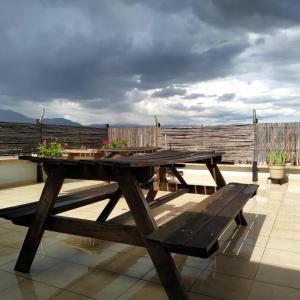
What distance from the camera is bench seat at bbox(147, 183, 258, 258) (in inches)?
68.1

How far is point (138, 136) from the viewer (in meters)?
11.2

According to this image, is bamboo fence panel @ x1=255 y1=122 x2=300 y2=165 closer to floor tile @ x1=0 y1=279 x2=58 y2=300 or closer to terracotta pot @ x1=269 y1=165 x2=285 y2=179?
terracotta pot @ x1=269 y1=165 x2=285 y2=179

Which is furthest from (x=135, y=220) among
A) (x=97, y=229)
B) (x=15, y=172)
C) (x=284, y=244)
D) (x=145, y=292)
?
(x=15, y=172)

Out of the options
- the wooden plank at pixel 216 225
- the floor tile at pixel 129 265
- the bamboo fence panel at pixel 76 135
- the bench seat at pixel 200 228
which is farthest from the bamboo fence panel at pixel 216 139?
the floor tile at pixel 129 265

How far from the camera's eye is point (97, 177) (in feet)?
7.66

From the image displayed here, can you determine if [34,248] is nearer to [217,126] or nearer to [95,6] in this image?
[95,6]

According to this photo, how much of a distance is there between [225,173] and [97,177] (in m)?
6.97

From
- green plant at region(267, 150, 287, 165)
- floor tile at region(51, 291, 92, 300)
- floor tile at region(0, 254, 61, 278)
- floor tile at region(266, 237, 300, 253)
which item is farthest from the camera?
green plant at region(267, 150, 287, 165)

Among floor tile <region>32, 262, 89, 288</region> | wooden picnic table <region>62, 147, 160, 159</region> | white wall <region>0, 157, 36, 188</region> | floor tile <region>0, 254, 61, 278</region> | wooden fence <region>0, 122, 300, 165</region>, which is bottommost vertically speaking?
floor tile <region>0, 254, 61, 278</region>

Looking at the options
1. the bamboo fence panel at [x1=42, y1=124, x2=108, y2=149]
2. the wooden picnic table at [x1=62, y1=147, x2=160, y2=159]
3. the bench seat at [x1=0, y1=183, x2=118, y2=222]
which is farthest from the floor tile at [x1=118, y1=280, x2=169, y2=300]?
the bamboo fence panel at [x1=42, y1=124, x2=108, y2=149]

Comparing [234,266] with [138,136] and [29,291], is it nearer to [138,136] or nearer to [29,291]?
[29,291]

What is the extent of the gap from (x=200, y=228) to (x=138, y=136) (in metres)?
9.28

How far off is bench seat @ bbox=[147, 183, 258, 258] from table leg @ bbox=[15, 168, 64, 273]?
918mm

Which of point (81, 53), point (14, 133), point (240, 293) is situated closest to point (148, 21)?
point (81, 53)
